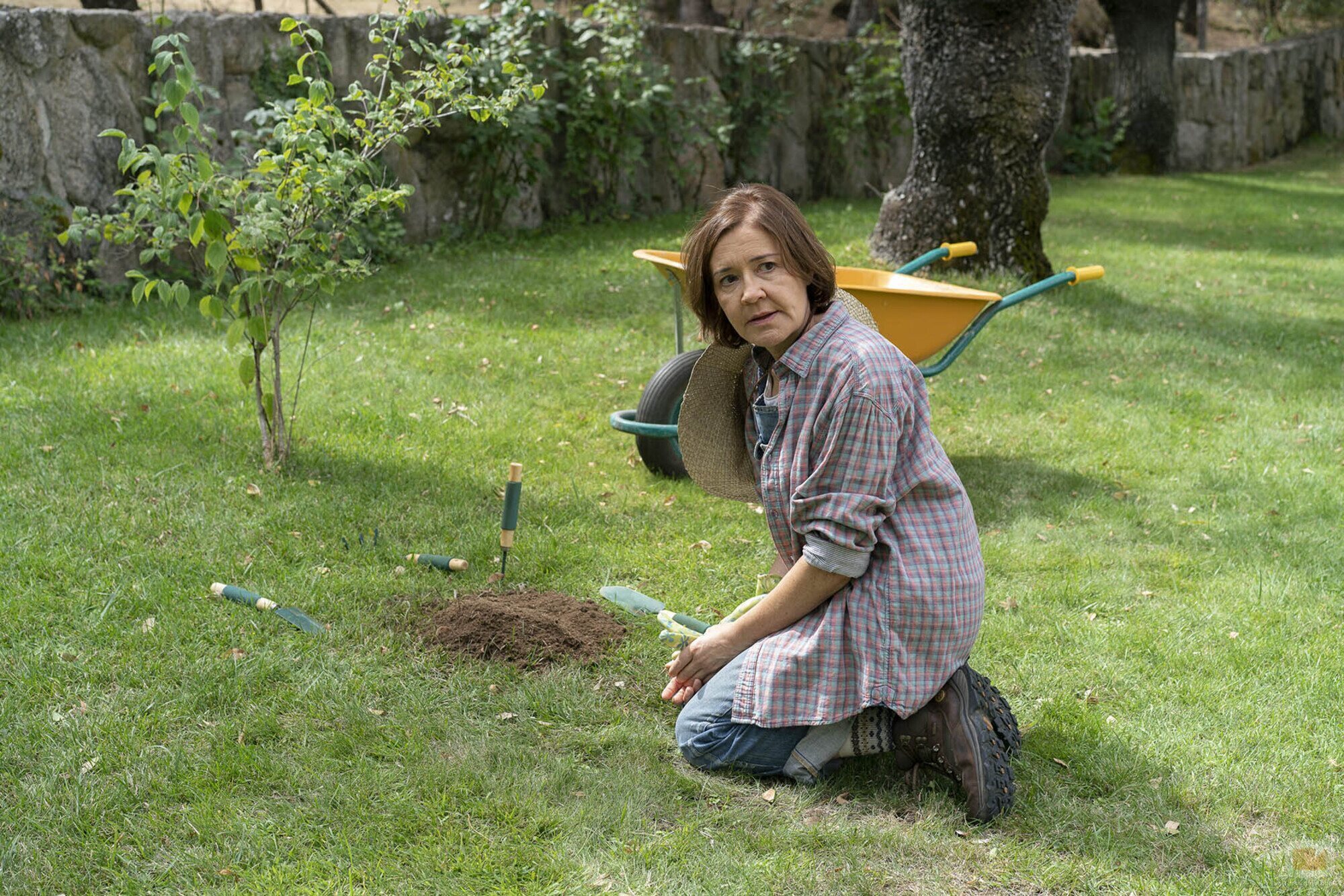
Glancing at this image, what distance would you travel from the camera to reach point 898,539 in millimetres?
2621

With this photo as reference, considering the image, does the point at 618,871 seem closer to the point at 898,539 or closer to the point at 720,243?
the point at 898,539

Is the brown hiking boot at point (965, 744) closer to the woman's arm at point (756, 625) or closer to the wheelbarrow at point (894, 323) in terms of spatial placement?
the woman's arm at point (756, 625)

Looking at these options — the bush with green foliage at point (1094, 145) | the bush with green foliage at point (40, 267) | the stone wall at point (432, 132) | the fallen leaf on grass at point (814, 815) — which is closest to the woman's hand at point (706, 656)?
the fallen leaf on grass at point (814, 815)

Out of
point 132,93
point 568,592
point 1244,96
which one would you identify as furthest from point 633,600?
point 1244,96

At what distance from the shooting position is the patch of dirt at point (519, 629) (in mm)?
3373

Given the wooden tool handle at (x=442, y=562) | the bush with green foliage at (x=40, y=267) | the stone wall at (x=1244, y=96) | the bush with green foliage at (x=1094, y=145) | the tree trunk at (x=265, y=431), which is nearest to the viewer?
the wooden tool handle at (x=442, y=562)

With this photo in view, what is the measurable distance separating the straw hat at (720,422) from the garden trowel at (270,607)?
120 centimetres

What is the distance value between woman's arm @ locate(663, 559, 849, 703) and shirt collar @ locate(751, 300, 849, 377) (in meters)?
0.41

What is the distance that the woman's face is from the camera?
8.59 ft

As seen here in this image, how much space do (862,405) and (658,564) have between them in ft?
5.41

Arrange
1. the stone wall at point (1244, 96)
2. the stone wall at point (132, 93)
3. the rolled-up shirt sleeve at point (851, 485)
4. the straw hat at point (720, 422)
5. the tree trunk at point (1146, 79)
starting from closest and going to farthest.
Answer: the rolled-up shirt sleeve at point (851, 485)
the straw hat at point (720, 422)
the stone wall at point (132, 93)
the tree trunk at point (1146, 79)
the stone wall at point (1244, 96)

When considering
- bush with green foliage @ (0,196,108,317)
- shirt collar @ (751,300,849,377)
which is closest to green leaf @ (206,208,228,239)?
shirt collar @ (751,300,849,377)

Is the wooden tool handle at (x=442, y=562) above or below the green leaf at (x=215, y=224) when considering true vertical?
below

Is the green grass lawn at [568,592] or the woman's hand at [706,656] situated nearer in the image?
the green grass lawn at [568,592]
